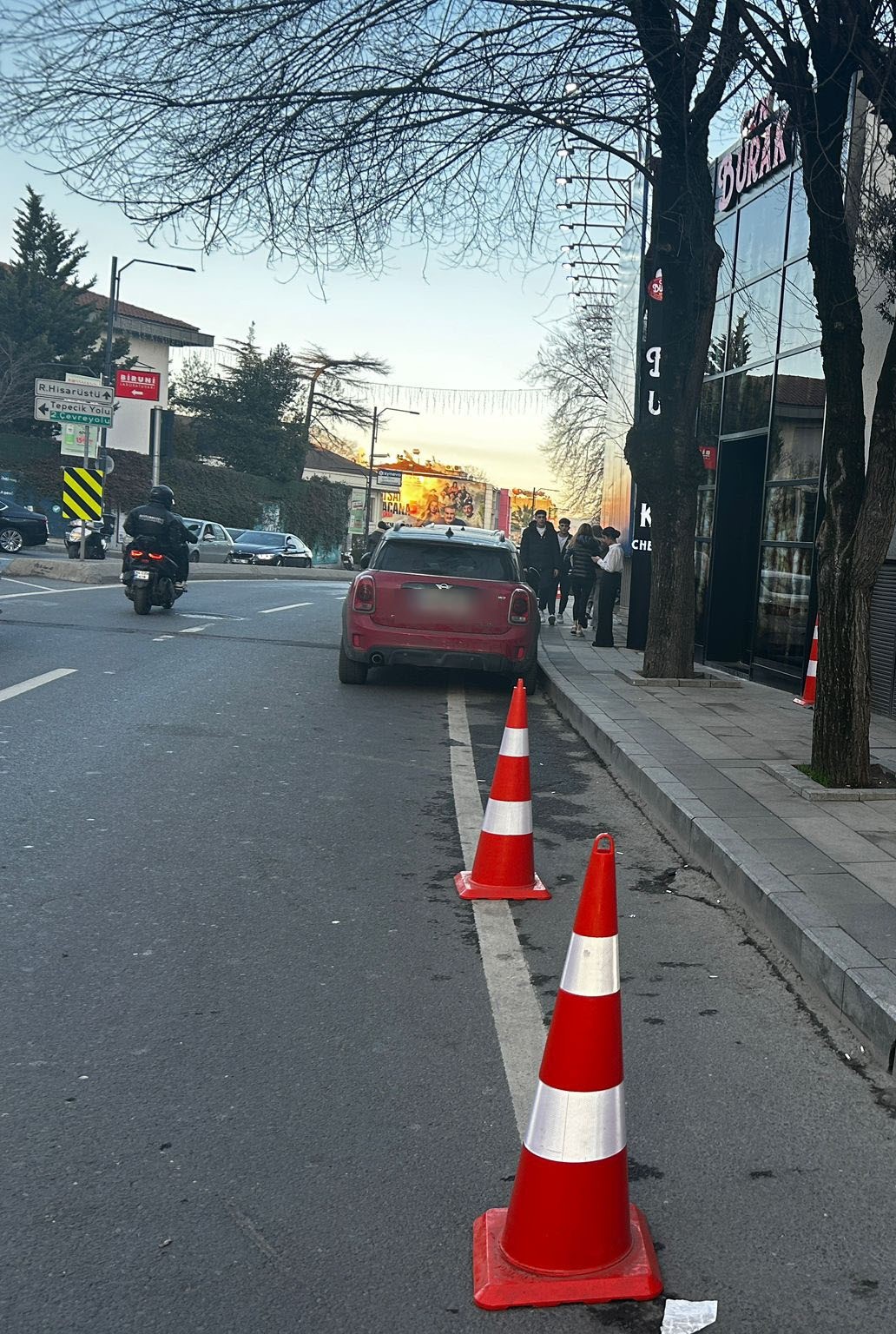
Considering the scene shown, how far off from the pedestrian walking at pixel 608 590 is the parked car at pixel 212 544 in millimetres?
25037

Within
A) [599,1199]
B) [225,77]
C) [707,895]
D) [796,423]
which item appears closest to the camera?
[599,1199]

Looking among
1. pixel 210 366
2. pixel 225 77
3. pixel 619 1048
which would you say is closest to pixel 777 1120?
pixel 619 1048

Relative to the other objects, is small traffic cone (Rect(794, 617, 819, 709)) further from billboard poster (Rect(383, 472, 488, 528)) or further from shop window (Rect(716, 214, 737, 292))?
billboard poster (Rect(383, 472, 488, 528))

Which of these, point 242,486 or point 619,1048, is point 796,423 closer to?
point 619,1048

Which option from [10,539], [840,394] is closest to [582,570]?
[840,394]

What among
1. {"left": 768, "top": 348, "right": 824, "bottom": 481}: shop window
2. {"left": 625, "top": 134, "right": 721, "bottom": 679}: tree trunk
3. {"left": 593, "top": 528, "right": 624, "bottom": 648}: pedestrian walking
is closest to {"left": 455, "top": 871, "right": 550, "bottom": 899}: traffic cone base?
{"left": 625, "top": 134, "right": 721, "bottom": 679}: tree trunk

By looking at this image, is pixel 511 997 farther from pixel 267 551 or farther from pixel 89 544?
pixel 267 551

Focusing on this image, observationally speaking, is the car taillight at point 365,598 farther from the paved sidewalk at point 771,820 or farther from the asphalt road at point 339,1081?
the asphalt road at point 339,1081

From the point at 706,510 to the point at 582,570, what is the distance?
286 centimetres

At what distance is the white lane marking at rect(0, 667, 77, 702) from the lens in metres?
9.88

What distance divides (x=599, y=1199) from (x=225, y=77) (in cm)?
731

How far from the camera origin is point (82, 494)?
26938 millimetres

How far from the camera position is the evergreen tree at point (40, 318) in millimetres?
50406

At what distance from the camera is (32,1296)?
2434 mm
